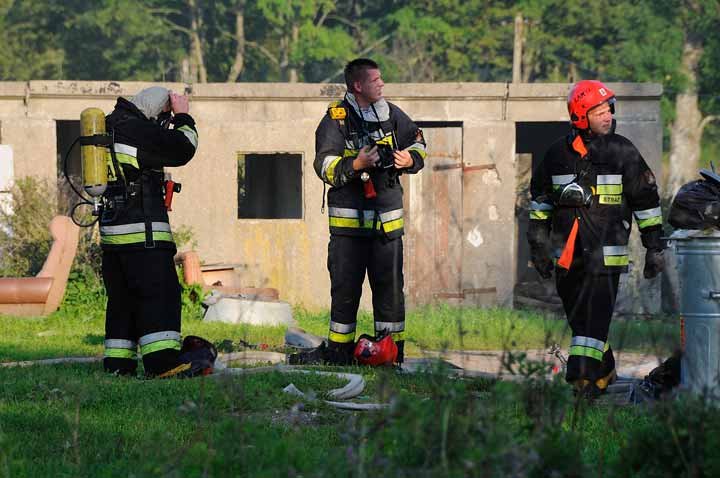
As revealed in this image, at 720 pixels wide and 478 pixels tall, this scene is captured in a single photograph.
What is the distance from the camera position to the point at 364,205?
27.1ft

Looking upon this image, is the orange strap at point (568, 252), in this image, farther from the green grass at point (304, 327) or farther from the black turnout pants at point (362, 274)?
the green grass at point (304, 327)

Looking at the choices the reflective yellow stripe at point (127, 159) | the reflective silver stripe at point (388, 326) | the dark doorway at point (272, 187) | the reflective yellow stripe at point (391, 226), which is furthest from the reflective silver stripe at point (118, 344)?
the dark doorway at point (272, 187)

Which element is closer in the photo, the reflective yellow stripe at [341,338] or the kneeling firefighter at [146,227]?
the kneeling firefighter at [146,227]

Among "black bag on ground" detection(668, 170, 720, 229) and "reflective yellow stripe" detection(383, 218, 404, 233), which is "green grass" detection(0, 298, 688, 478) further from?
"black bag on ground" detection(668, 170, 720, 229)

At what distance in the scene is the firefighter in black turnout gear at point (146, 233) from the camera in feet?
24.4

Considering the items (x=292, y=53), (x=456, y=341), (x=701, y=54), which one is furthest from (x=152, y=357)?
(x=292, y=53)

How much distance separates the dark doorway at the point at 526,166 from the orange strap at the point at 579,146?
12324 mm

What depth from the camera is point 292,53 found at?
4250 cm

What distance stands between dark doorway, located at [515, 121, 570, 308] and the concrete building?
3.52 m

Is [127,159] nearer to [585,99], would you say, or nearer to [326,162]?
[326,162]

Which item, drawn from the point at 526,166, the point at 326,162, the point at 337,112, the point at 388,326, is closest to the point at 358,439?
the point at 326,162

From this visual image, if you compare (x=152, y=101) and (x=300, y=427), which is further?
(x=152, y=101)

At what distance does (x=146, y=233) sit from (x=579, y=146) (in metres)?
2.74

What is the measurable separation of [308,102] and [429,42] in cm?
2725
